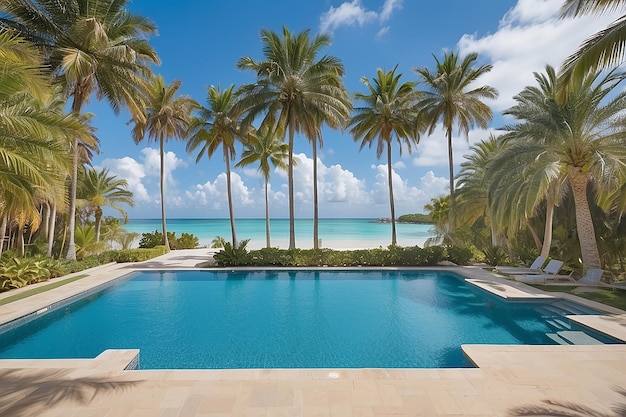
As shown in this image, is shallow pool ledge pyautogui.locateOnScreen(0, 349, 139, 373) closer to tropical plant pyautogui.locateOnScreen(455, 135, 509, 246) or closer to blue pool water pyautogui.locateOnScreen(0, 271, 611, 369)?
blue pool water pyautogui.locateOnScreen(0, 271, 611, 369)

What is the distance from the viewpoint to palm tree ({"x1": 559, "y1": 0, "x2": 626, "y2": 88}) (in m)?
6.74

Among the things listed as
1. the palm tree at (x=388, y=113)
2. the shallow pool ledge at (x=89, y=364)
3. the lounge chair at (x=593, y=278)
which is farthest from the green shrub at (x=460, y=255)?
the shallow pool ledge at (x=89, y=364)

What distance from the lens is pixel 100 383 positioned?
4594 mm

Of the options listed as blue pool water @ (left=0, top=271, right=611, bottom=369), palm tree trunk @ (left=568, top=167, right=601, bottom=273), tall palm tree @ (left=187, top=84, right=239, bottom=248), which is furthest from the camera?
tall palm tree @ (left=187, top=84, right=239, bottom=248)

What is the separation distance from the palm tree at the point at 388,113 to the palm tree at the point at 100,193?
1619cm

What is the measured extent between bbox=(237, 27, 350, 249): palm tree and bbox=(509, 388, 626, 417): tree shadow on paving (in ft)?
44.2

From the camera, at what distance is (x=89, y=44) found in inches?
503

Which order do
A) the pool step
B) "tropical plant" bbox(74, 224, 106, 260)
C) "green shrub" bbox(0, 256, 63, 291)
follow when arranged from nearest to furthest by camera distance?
the pool step < "green shrub" bbox(0, 256, 63, 291) < "tropical plant" bbox(74, 224, 106, 260)

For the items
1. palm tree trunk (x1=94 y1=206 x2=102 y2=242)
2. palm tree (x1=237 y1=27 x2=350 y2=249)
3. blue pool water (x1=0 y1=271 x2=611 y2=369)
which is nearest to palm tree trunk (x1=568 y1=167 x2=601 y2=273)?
blue pool water (x1=0 y1=271 x2=611 y2=369)

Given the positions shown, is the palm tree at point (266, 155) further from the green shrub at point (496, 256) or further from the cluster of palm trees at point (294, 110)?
the green shrub at point (496, 256)

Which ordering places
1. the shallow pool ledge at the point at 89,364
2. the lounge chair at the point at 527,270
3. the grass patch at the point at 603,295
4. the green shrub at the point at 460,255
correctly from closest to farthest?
the shallow pool ledge at the point at 89,364 < the grass patch at the point at 603,295 < the lounge chair at the point at 527,270 < the green shrub at the point at 460,255

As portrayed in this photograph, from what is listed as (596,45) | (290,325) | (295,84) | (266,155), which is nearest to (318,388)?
(290,325)

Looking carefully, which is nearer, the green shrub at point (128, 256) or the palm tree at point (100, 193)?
the green shrub at point (128, 256)

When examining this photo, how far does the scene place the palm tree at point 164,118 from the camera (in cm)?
2158
